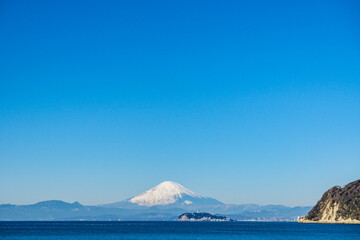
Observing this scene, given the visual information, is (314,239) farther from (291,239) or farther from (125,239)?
(125,239)

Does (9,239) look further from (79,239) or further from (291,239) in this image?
(291,239)

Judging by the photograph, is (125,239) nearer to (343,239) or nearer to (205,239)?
(205,239)

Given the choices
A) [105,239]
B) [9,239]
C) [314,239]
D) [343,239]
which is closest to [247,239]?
[314,239]

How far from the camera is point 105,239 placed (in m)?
134

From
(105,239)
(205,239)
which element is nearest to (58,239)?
(105,239)

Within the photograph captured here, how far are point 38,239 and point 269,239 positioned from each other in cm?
6754

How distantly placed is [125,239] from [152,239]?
7869mm

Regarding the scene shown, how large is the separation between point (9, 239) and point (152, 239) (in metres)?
40.7

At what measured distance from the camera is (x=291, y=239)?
138 metres

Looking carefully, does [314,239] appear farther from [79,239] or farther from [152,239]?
[79,239]

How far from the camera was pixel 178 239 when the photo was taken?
13412cm

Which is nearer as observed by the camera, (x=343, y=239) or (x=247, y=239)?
(x=343, y=239)

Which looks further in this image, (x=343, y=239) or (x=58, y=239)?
(x=58, y=239)

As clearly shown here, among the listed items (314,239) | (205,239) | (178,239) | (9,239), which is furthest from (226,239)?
(9,239)
